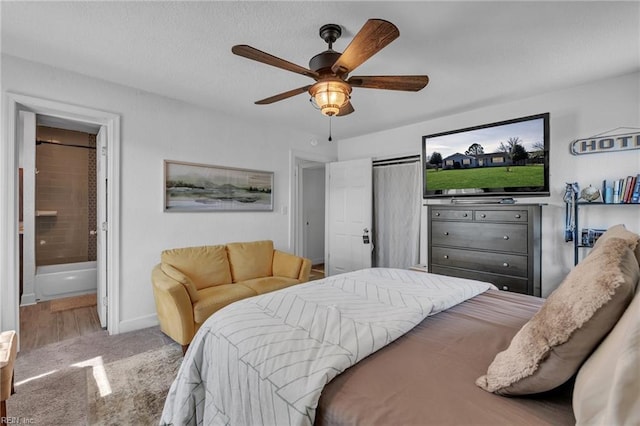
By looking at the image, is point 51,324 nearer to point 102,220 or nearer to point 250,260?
point 102,220

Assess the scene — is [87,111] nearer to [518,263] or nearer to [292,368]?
[292,368]

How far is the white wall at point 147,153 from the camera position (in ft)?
8.86

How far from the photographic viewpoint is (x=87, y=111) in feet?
9.26

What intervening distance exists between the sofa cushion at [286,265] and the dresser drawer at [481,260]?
1.61 meters

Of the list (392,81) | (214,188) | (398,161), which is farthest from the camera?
(398,161)

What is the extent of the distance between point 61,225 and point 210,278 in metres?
3.16

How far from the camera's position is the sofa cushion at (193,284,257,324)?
2561mm

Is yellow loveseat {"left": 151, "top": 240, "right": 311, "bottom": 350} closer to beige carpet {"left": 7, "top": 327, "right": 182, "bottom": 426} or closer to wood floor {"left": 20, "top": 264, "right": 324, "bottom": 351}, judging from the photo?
beige carpet {"left": 7, "top": 327, "right": 182, "bottom": 426}

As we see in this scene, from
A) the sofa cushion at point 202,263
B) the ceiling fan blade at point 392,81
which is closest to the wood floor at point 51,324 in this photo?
the sofa cushion at point 202,263

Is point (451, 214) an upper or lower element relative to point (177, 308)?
upper

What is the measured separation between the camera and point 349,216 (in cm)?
475

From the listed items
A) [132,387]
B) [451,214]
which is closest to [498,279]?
[451,214]

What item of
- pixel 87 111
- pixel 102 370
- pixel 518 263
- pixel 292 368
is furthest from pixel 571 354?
pixel 87 111

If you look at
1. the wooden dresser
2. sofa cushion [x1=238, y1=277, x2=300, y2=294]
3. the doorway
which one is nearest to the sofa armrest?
sofa cushion [x1=238, y1=277, x2=300, y2=294]
